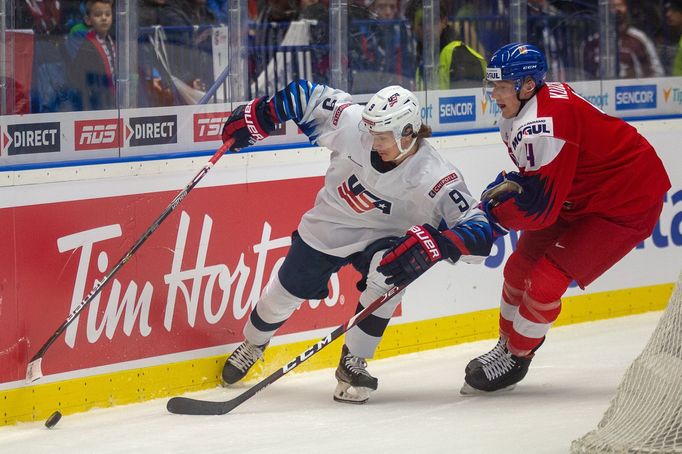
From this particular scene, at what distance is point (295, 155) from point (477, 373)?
1199 mm

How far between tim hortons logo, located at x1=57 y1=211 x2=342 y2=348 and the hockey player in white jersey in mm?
186

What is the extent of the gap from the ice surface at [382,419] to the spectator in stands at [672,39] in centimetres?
202

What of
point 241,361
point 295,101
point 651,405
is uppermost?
point 295,101

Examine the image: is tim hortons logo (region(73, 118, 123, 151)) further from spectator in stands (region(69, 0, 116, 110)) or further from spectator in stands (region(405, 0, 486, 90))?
spectator in stands (region(405, 0, 486, 90))

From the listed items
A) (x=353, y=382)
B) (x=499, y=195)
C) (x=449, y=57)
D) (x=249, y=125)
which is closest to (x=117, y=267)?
(x=249, y=125)

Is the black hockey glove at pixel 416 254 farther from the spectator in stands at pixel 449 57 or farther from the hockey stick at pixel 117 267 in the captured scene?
the spectator in stands at pixel 449 57

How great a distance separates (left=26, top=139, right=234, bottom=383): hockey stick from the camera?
179 inches

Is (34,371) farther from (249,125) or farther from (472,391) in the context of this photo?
(472,391)

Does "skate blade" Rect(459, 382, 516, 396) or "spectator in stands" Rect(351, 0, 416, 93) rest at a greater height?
"spectator in stands" Rect(351, 0, 416, 93)

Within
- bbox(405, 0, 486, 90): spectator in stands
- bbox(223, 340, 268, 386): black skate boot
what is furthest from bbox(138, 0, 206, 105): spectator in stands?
bbox(405, 0, 486, 90): spectator in stands

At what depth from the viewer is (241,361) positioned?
16.7 feet

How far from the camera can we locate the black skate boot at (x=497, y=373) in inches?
196

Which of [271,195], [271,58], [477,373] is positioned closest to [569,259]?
[477,373]

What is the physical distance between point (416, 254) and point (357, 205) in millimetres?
540
